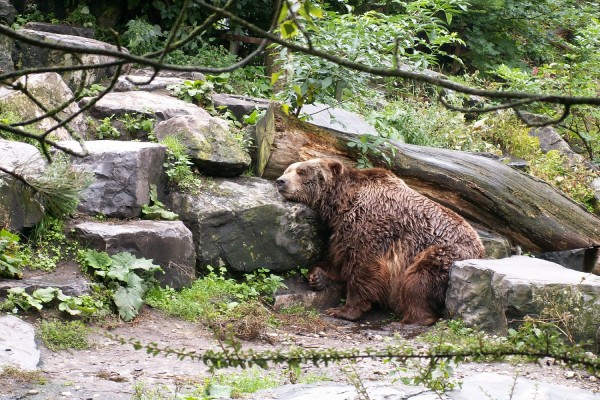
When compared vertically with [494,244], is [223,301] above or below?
below

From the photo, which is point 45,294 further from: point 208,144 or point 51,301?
point 208,144

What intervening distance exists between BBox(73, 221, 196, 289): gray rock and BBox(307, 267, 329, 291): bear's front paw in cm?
134

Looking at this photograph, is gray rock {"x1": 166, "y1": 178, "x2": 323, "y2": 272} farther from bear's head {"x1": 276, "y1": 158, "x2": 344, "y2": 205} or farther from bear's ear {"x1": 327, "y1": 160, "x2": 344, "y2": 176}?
bear's ear {"x1": 327, "y1": 160, "x2": 344, "y2": 176}

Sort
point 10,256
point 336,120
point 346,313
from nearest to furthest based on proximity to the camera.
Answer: point 10,256, point 346,313, point 336,120

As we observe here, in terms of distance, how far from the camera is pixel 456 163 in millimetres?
8945

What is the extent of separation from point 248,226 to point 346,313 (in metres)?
1.36

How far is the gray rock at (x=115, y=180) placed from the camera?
7.39 m

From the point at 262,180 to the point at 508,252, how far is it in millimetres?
2902

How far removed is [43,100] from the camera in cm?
851

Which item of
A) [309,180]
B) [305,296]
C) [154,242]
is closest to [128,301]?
[154,242]

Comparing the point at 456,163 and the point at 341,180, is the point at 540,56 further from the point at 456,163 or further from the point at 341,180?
the point at 341,180

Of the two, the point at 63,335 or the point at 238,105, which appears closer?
the point at 63,335

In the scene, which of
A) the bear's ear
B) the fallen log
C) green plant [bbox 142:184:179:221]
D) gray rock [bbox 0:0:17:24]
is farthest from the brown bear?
gray rock [bbox 0:0:17:24]

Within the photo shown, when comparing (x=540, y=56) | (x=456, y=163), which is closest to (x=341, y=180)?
(x=456, y=163)
